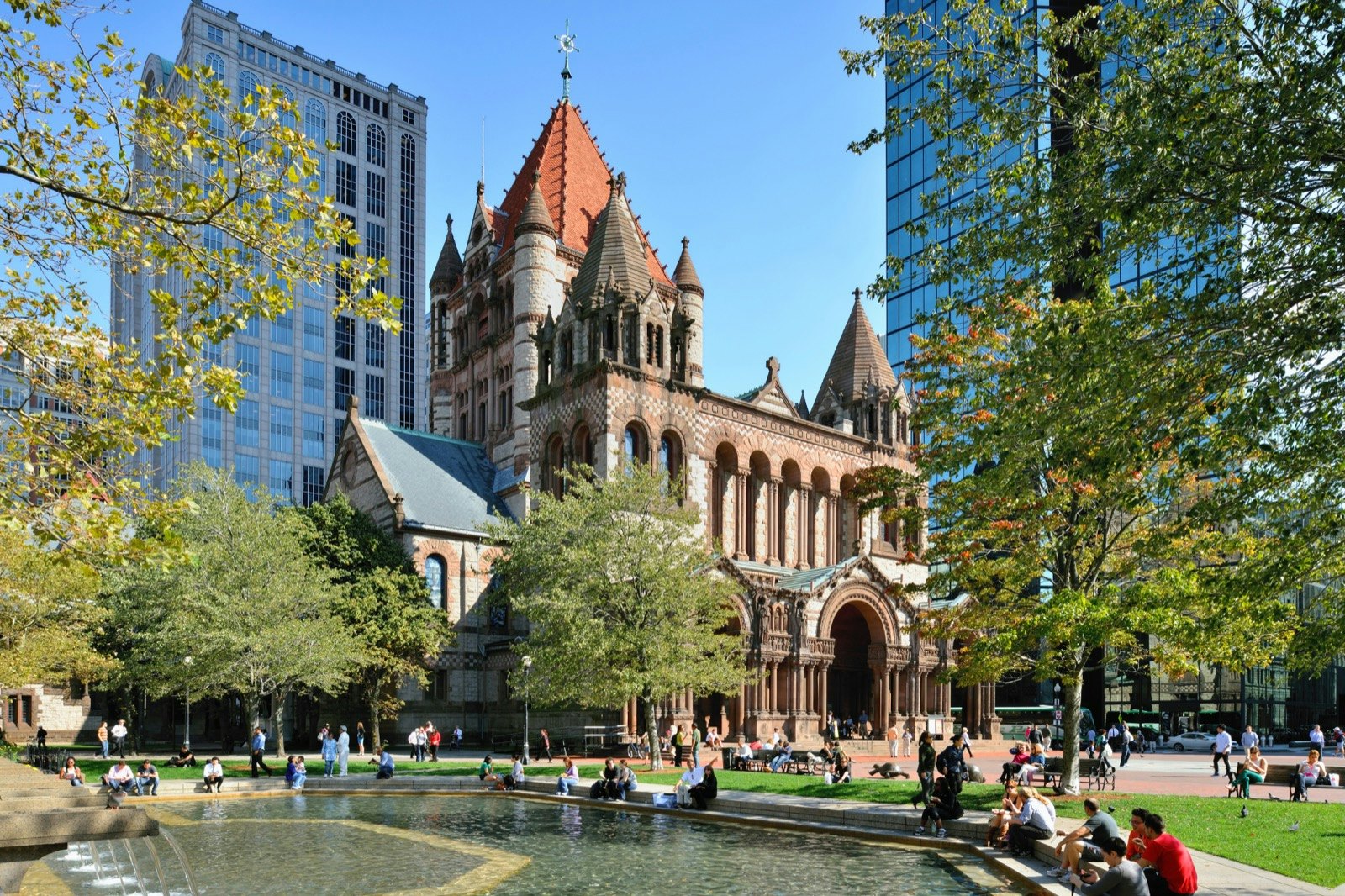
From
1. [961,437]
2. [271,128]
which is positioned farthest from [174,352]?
[961,437]

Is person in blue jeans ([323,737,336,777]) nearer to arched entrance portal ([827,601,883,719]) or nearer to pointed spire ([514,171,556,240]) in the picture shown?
arched entrance portal ([827,601,883,719])

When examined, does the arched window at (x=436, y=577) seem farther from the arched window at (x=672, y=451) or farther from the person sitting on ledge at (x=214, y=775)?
the person sitting on ledge at (x=214, y=775)

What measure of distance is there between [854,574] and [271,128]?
4285cm

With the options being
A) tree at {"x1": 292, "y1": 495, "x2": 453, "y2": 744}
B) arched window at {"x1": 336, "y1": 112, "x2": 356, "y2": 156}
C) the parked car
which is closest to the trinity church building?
tree at {"x1": 292, "y1": 495, "x2": 453, "y2": 744}

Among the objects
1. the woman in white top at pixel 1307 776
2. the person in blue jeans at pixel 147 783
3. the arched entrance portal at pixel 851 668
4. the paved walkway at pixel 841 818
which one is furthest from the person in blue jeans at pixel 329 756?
the arched entrance portal at pixel 851 668

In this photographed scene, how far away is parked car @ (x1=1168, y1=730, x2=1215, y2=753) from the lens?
176 feet

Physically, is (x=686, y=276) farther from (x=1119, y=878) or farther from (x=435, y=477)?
(x=1119, y=878)

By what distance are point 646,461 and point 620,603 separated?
50.4 ft

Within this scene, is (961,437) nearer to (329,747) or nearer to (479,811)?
(479,811)

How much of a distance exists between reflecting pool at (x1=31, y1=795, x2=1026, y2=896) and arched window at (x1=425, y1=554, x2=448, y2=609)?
25.4 meters

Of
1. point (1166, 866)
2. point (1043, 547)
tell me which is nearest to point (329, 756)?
point (1043, 547)

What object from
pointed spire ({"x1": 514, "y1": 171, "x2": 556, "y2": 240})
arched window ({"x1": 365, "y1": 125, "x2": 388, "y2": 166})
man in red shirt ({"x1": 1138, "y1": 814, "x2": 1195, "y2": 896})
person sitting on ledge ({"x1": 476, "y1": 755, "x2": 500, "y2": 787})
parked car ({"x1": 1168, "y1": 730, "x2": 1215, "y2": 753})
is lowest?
parked car ({"x1": 1168, "y1": 730, "x2": 1215, "y2": 753})

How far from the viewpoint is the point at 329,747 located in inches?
1316

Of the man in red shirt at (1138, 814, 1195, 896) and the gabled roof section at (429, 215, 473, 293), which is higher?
the gabled roof section at (429, 215, 473, 293)
